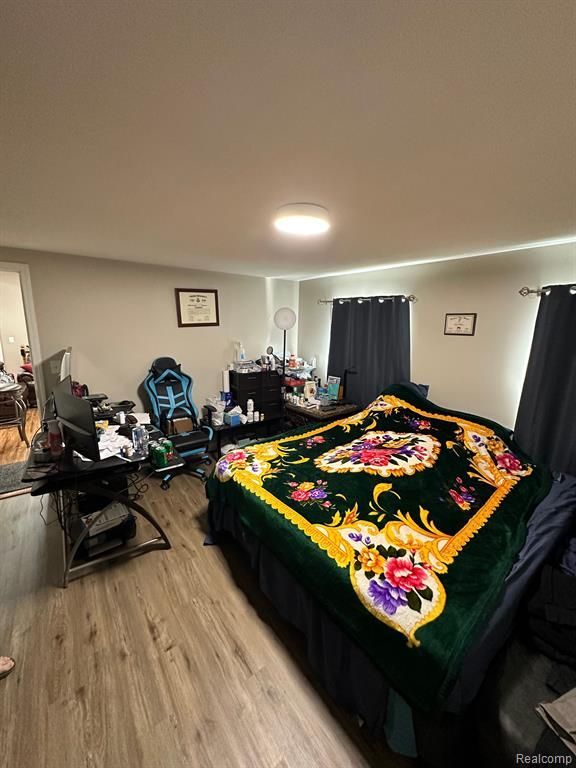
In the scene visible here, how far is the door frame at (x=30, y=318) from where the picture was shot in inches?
107

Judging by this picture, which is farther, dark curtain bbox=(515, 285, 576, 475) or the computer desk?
dark curtain bbox=(515, 285, 576, 475)

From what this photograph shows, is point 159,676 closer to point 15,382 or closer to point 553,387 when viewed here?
point 553,387

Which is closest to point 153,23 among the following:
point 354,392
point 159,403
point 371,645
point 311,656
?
point 371,645

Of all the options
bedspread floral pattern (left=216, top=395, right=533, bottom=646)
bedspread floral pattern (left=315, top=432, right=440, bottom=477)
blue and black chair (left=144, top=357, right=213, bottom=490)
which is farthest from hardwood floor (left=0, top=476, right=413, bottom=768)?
blue and black chair (left=144, top=357, right=213, bottom=490)

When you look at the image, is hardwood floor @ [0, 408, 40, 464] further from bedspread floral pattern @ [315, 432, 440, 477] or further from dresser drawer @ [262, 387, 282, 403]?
bedspread floral pattern @ [315, 432, 440, 477]

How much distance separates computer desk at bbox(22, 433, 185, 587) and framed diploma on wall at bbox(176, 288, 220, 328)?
2.04 metres

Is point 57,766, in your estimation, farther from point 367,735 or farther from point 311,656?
point 367,735

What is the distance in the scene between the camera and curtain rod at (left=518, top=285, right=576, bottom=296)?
2102 mm

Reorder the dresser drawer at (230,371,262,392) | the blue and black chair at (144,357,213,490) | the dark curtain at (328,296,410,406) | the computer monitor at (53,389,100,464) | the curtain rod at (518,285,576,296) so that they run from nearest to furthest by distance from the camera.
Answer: the computer monitor at (53,389,100,464) → the curtain rod at (518,285,576,296) → the blue and black chair at (144,357,213,490) → the dark curtain at (328,296,410,406) → the dresser drawer at (230,371,262,392)

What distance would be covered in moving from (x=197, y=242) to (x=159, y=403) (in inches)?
73.3

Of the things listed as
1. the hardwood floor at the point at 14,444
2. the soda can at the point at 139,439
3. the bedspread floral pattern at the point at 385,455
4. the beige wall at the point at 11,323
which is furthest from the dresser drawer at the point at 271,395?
the beige wall at the point at 11,323

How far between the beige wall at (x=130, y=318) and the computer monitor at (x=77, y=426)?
4.29ft

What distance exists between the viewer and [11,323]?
5.68 m

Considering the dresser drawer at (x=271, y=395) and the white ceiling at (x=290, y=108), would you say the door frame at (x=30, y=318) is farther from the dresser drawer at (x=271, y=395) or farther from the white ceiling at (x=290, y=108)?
the dresser drawer at (x=271, y=395)
